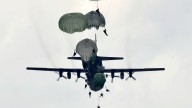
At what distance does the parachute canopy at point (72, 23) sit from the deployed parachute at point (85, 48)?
8.91 m

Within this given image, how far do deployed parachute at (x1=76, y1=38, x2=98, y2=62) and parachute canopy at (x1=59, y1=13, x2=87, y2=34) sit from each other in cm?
891

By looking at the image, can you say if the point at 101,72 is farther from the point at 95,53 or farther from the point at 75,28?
the point at 75,28

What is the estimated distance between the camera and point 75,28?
176000mm

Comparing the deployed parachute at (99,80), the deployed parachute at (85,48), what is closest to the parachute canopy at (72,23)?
the deployed parachute at (85,48)

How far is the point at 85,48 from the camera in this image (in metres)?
185

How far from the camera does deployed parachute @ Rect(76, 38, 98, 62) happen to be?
185000 mm

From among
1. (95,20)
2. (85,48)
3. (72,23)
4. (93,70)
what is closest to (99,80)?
(85,48)

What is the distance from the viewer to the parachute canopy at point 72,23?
176 meters

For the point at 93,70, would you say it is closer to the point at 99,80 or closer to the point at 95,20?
the point at 99,80

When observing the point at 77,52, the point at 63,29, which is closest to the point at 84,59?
the point at 77,52

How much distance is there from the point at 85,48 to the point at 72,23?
10.6 metres

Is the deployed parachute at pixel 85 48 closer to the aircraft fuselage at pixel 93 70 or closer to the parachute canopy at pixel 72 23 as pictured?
the aircraft fuselage at pixel 93 70

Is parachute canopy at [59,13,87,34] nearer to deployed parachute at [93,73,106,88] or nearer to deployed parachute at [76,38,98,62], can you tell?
deployed parachute at [76,38,98,62]

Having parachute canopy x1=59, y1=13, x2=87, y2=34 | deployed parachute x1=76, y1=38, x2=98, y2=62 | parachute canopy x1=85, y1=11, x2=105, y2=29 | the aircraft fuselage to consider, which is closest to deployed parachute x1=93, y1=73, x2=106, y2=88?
the aircraft fuselage
